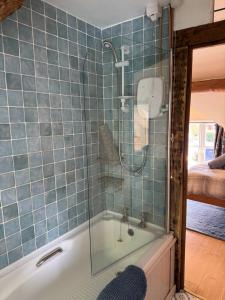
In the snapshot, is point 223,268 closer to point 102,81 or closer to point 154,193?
point 154,193

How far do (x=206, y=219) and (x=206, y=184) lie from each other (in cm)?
56

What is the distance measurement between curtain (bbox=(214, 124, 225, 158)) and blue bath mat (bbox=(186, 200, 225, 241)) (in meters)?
1.79

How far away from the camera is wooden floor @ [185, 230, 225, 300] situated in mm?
2029

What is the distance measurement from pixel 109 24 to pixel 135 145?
1.20m

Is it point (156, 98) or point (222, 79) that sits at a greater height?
point (222, 79)

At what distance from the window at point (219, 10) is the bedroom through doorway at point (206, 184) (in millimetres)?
292

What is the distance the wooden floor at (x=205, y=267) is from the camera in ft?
6.66

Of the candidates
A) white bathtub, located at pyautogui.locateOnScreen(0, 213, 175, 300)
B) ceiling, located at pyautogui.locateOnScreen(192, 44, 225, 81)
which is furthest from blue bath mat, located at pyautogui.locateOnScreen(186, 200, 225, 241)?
ceiling, located at pyautogui.locateOnScreen(192, 44, 225, 81)

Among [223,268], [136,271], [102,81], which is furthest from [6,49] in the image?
[223,268]

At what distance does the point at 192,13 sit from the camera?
1.64 m

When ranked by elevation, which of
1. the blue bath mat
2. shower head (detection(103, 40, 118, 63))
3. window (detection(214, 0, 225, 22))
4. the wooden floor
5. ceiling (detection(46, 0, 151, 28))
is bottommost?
the wooden floor

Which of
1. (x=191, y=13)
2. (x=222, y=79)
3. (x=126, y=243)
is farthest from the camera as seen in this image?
(x=222, y=79)

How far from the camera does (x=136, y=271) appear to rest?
4.36 ft

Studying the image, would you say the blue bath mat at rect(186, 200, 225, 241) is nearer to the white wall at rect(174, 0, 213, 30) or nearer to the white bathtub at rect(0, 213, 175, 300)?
the white bathtub at rect(0, 213, 175, 300)
